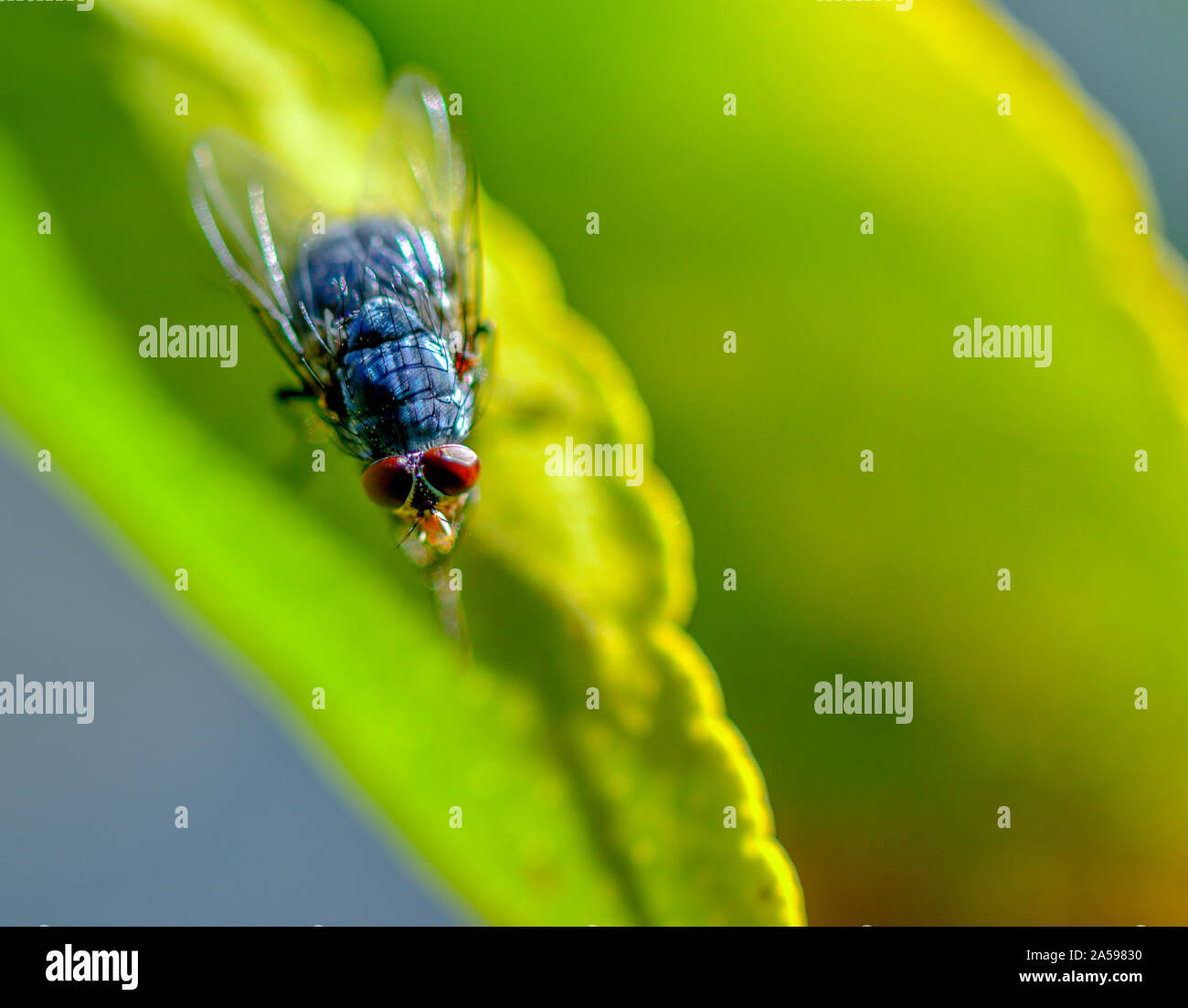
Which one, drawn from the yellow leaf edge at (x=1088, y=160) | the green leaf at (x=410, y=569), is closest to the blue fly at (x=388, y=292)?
the green leaf at (x=410, y=569)

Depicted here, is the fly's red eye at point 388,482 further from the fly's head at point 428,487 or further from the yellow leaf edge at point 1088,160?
the yellow leaf edge at point 1088,160

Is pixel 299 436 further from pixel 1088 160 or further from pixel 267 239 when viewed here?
pixel 1088 160

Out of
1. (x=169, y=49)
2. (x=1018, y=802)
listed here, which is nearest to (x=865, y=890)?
(x=1018, y=802)

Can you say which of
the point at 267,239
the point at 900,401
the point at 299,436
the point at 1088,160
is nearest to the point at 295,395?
the point at 299,436

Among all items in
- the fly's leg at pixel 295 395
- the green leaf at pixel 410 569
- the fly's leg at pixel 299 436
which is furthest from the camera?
the fly's leg at pixel 295 395

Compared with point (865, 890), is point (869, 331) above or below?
above

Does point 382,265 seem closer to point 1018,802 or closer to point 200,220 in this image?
point 200,220
